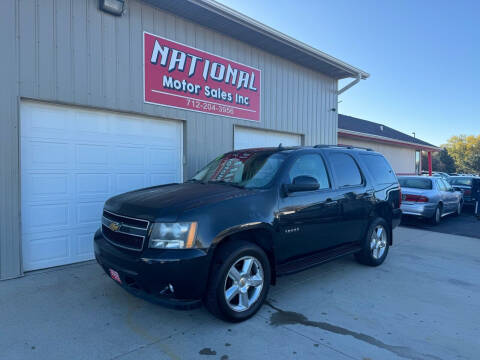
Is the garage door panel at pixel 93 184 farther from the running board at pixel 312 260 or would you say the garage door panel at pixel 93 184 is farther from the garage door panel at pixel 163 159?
the running board at pixel 312 260

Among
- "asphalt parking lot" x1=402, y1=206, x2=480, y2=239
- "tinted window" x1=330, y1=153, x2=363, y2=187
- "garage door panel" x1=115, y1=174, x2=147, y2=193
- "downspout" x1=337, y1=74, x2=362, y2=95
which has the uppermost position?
"downspout" x1=337, y1=74, x2=362, y2=95

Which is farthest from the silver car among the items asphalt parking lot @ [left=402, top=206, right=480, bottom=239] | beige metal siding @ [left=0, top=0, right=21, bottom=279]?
beige metal siding @ [left=0, top=0, right=21, bottom=279]

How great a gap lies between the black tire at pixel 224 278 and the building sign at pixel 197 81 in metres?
3.96

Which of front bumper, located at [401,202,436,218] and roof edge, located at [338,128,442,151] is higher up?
roof edge, located at [338,128,442,151]

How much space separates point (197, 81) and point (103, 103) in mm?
2123

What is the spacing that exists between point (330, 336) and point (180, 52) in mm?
5801

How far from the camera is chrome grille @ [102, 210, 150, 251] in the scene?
3.16 metres

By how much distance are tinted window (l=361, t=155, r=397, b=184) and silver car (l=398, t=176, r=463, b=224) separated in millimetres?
4442

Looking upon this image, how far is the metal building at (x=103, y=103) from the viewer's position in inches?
186

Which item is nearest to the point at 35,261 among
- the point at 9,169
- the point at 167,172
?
the point at 9,169

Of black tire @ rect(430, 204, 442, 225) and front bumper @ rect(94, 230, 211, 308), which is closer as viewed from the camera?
front bumper @ rect(94, 230, 211, 308)

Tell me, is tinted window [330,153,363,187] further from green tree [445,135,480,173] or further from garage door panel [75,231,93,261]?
green tree [445,135,480,173]

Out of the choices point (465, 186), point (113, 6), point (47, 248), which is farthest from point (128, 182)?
point (465, 186)

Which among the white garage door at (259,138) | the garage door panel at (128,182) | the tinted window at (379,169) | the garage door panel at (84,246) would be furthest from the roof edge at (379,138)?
the garage door panel at (84,246)
